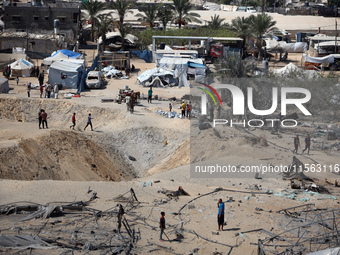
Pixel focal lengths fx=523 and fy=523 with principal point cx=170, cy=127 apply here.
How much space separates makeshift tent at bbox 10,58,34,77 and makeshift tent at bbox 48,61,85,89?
481 centimetres

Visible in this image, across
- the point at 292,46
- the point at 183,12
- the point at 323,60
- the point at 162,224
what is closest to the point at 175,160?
the point at 162,224

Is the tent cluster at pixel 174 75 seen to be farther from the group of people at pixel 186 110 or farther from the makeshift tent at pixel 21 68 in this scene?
the group of people at pixel 186 110

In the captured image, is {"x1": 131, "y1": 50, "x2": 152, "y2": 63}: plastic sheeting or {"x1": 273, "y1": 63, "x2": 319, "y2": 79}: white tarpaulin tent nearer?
{"x1": 273, "y1": 63, "x2": 319, "y2": 79}: white tarpaulin tent

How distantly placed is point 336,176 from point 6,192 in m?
12.4

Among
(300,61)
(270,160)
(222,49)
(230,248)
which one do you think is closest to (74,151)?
(270,160)

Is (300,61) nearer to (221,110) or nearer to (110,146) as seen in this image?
(221,110)

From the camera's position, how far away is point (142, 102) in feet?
104

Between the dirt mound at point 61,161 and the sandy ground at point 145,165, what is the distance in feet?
0.14

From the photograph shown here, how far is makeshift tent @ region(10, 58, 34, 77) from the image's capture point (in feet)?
126

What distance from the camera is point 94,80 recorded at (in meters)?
35.7

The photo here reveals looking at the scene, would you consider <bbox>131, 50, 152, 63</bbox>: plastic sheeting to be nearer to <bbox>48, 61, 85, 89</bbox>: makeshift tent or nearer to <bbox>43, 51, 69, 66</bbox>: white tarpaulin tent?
<bbox>43, 51, 69, 66</bbox>: white tarpaulin tent

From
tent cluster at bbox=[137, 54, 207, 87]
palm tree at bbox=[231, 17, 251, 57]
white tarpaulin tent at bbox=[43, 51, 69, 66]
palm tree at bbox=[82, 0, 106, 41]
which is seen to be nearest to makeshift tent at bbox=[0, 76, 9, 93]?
white tarpaulin tent at bbox=[43, 51, 69, 66]

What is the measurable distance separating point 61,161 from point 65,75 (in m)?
13.6

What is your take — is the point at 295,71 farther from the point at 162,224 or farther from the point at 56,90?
the point at 162,224
